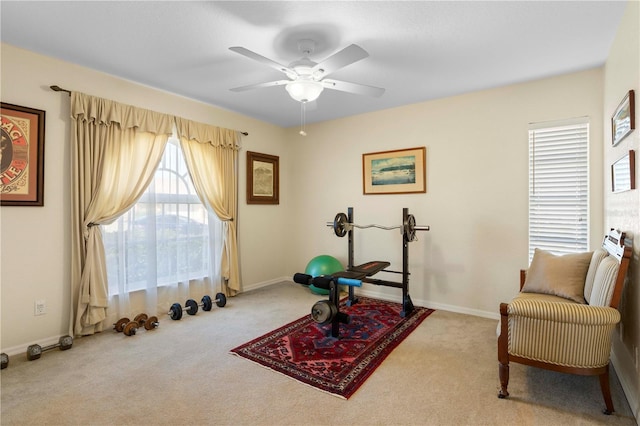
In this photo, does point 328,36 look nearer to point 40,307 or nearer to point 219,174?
point 219,174

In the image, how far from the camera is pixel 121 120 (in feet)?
11.1

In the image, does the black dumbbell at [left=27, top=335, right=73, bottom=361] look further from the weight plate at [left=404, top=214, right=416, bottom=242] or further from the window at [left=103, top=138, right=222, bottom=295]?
the weight plate at [left=404, top=214, right=416, bottom=242]

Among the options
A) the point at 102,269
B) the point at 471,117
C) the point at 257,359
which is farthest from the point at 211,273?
the point at 471,117

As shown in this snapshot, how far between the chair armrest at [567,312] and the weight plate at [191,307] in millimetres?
3180

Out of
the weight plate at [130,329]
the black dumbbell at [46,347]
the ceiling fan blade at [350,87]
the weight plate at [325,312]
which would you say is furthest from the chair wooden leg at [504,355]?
the black dumbbell at [46,347]

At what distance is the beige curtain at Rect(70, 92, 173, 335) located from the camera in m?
3.08

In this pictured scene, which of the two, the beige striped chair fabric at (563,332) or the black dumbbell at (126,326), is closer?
the beige striped chair fabric at (563,332)

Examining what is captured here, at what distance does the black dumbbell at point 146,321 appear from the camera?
10.9ft

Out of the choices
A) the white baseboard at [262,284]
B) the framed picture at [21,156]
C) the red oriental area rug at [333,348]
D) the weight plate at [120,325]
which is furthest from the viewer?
the white baseboard at [262,284]

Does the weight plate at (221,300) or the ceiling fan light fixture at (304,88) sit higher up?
the ceiling fan light fixture at (304,88)

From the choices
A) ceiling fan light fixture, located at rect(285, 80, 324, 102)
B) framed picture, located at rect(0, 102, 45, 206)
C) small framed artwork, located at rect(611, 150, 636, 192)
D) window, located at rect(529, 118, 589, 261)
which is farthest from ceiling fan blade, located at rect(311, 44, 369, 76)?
framed picture, located at rect(0, 102, 45, 206)

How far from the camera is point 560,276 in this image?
2684 millimetres

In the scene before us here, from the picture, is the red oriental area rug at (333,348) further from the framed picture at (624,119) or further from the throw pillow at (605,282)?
the framed picture at (624,119)

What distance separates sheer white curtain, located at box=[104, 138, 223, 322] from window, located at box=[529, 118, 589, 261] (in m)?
3.79
